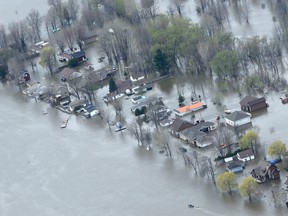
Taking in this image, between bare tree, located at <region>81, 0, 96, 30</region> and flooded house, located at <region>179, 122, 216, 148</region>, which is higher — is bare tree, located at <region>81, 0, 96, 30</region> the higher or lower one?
the higher one

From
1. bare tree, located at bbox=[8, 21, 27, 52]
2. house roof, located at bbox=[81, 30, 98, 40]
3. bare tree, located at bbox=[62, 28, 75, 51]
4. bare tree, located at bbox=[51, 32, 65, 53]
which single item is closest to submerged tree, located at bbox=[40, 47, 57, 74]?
bare tree, located at bbox=[51, 32, 65, 53]

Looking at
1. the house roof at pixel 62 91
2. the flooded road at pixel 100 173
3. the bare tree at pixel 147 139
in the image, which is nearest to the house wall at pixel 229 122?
the flooded road at pixel 100 173

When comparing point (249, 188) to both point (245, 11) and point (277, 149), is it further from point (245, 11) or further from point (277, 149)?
point (245, 11)

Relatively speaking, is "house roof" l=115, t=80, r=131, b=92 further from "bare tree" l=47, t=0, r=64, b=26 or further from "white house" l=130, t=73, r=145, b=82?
"bare tree" l=47, t=0, r=64, b=26

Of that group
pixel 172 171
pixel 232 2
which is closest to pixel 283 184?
pixel 172 171

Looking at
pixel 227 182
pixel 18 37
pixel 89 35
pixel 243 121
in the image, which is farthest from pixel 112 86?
pixel 227 182
